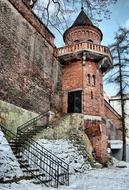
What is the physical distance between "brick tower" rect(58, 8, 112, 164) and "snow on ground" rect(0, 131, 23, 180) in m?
10.0

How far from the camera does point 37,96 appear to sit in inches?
672

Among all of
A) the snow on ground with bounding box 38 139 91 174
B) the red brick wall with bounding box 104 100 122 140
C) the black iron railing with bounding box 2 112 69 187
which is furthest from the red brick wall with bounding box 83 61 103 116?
the red brick wall with bounding box 104 100 122 140

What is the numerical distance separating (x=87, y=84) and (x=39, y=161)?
9.57 meters

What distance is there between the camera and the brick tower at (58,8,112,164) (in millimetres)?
19016

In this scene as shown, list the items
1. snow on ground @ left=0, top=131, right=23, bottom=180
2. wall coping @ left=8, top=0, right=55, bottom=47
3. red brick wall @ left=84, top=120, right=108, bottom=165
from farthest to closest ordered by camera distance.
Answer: red brick wall @ left=84, top=120, right=108, bottom=165
wall coping @ left=8, top=0, right=55, bottom=47
snow on ground @ left=0, top=131, right=23, bottom=180

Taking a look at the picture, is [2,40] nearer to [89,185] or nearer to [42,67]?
[42,67]

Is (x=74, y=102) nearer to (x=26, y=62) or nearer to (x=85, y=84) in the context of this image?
(x=85, y=84)

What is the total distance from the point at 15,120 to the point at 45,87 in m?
4.94

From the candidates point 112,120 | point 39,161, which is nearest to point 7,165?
point 39,161

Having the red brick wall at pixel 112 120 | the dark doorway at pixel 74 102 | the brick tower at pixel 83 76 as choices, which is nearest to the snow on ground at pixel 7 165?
the brick tower at pixel 83 76

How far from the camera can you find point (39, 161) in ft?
38.6

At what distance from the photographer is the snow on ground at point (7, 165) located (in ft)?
27.3

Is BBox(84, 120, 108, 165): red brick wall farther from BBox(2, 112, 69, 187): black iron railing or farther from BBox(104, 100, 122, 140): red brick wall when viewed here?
BBox(104, 100, 122, 140): red brick wall

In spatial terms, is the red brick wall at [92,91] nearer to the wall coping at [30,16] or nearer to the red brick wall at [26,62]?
the red brick wall at [26,62]
